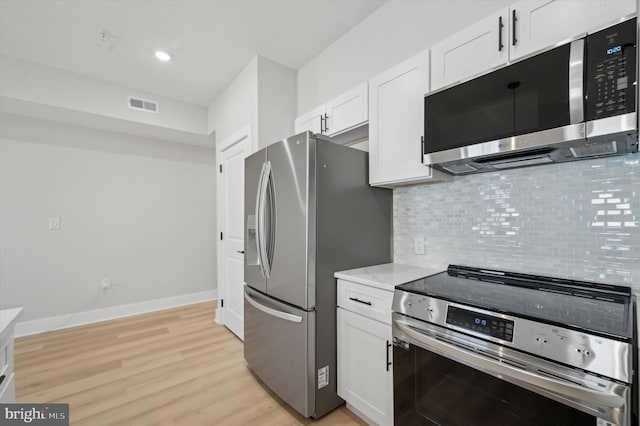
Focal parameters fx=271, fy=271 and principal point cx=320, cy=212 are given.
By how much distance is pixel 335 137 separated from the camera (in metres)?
2.34

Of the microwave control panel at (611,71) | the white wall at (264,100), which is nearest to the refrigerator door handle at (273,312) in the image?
the white wall at (264,100)

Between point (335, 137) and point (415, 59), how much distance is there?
2.86 ft

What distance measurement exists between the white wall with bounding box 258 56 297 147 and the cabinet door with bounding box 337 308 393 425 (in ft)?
6.09

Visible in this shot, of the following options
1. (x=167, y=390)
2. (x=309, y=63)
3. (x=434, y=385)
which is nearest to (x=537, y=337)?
(x=434, y=385)

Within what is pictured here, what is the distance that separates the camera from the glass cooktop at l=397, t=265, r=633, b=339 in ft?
3.06

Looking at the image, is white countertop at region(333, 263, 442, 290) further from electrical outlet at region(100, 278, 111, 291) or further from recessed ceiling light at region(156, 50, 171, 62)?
electrical outlet at region(100, 278, 111, 291)

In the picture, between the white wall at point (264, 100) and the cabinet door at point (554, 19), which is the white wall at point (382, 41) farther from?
the cabinet door at point (554, 19)

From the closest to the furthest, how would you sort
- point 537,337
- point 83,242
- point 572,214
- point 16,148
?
1. point 537,337
2. point 572,214
3. point 16,148
4. point 83,242

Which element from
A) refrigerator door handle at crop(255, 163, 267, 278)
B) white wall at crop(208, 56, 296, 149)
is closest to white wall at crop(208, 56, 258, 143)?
white wall at crop(208, 56, 296, 149)

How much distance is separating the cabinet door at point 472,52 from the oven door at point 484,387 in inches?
51.0

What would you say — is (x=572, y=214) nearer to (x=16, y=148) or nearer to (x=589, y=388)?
(x=589, y=388)

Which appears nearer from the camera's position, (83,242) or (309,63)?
(309,63)

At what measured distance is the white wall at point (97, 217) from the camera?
3.09 meters

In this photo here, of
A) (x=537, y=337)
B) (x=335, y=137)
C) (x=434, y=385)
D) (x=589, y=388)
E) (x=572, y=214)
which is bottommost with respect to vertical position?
(x=434, y=385)
